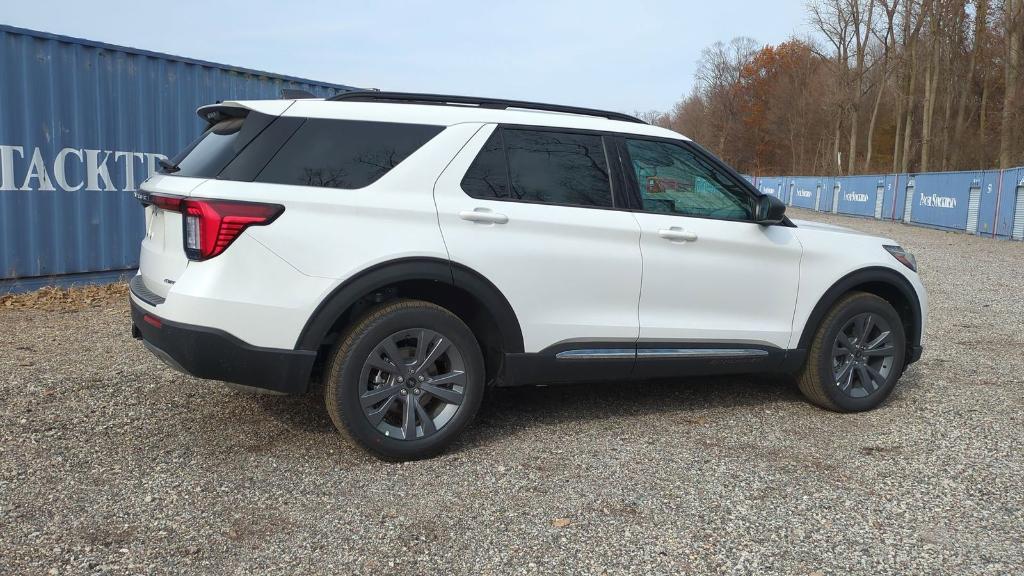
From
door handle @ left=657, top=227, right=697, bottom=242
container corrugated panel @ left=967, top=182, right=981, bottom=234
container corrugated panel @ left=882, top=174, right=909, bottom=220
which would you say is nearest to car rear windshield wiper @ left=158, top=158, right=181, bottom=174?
door handle @ left=657, top=227, right=697, bottom=242

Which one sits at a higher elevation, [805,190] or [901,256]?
[805,190]

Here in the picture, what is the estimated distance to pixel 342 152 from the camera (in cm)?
384

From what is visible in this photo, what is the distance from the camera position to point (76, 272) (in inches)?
343

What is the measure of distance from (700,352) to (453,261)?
1.57 meters

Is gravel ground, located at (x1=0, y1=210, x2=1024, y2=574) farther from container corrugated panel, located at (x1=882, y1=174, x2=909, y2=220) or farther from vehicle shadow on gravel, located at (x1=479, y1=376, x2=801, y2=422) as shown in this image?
container corrugated panel, located at (x1=882, y1=174, x2=909, y2=220)

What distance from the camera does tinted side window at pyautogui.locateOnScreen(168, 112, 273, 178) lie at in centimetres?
378

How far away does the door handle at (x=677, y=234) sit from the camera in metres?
4.39

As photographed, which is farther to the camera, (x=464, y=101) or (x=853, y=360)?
(x=853, y=360)

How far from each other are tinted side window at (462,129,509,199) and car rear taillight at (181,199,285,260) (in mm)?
963

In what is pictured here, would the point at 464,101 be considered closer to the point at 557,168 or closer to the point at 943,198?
the point at 557,168

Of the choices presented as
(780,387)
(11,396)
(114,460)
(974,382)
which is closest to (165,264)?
(114,460)

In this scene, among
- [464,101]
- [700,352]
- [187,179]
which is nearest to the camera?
[187,179]

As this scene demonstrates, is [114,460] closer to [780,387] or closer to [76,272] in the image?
[780,387]

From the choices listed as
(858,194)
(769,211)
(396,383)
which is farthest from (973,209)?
(396,383)
